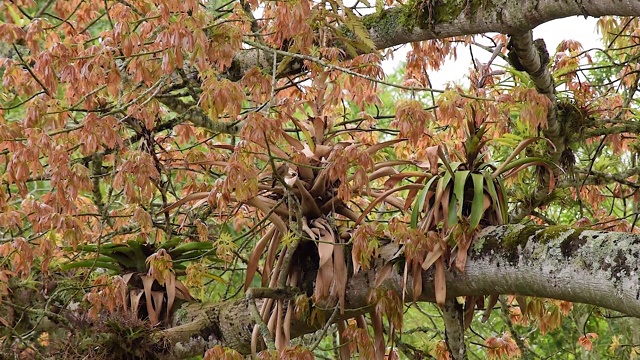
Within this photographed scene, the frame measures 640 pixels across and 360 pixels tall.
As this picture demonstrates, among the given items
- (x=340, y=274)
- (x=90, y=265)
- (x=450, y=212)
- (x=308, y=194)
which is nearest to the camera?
(x=450, y=212)

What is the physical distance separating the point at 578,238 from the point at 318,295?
3.70 feet

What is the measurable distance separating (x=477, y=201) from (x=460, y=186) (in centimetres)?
10

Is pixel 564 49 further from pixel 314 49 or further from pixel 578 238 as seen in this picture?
pixel 578 238

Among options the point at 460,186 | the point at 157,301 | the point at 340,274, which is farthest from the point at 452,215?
the point at 157,301

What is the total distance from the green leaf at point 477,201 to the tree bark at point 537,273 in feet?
0.19

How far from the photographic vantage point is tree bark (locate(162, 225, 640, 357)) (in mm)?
2645

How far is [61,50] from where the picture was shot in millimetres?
3699

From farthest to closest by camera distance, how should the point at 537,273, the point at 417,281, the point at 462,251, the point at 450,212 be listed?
the point at 450,212 → the point at 417,281 → the point at 462,251 → the point at 537,273

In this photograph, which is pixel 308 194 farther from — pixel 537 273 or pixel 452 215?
pixel 537 273

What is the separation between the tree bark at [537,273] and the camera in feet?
8.68

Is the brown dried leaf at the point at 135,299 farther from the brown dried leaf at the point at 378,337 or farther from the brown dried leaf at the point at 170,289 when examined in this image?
the brown dried leaf at the point at 378,337

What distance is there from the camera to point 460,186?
3.42 metres

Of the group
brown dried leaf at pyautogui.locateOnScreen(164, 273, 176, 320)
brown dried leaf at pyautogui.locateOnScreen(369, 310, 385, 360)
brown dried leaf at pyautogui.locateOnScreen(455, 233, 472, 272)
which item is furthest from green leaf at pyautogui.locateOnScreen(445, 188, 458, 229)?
brown dried leaf at pyautogui.locateOnScreen(164, 273, 176, 320)

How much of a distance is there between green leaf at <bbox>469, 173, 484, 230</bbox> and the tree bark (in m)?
0.06
